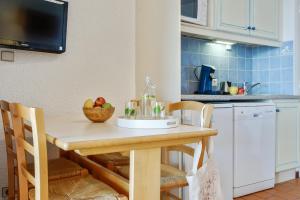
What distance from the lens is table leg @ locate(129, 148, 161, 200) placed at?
1.16 meters

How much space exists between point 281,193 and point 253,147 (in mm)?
550

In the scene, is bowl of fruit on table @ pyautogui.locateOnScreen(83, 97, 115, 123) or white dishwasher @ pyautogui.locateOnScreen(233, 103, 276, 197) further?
white dishwasher @ pyautogui.locateOnScreen(233, 103, 276, 197)

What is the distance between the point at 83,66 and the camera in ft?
7.34

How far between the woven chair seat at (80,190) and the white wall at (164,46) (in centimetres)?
92

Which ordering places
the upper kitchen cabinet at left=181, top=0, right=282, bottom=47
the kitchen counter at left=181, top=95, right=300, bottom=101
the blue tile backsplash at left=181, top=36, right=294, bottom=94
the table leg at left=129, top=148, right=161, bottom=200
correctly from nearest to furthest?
the table leg at left=129, top=148, right=161, bottom=200 → the kitchen counter at left=181, top=95, right=300, bottom=101 → the upper kitchen cabinet at left=181, top=0, right=282, bottom=47 → the blue tile backsplash at left=181, top=36, right=294, bottom=94

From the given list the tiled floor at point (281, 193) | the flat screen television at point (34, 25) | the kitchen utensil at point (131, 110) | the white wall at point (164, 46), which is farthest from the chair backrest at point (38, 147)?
the tiled floor at point (281, 193)

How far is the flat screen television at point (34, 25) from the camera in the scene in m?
1.79

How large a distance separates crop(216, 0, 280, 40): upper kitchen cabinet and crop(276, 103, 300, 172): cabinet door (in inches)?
34.7

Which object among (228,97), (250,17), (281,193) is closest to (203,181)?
(228,97)

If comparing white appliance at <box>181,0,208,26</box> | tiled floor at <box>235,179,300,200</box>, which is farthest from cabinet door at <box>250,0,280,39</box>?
tiled floor at <box>235,179,300,200</box>

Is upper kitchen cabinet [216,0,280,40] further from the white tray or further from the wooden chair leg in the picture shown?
the wooden chair leg

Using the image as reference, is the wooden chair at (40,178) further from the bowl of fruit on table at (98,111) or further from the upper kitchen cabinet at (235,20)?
the upper kitchen cabinet at (235,20)

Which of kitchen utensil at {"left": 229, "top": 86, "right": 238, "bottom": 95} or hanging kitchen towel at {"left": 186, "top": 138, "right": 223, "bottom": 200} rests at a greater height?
kitchen utensil at {"left": 229, "top": 86, "right": 238, "bottom": 95}

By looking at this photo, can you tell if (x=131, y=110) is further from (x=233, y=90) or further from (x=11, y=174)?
(x=233, y=90)
